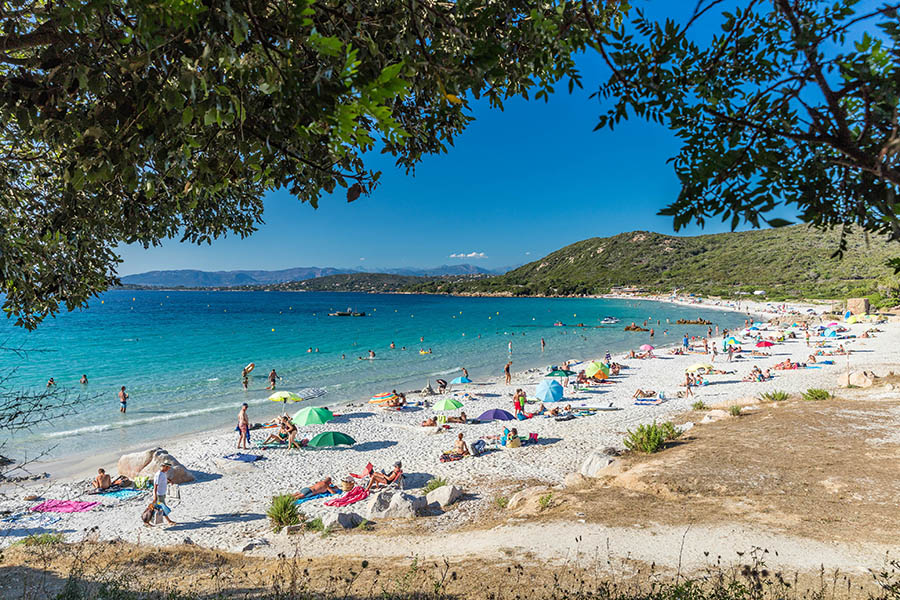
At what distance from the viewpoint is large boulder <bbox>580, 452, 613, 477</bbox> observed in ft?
40.0

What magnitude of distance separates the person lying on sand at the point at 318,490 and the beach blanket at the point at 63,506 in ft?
19.6

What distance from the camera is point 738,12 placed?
10.1 ft

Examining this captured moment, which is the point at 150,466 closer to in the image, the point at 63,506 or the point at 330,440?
the point at 63,506

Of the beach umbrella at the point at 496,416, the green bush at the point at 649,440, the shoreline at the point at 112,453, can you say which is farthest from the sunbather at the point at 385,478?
the shoreline at the point at 112,453

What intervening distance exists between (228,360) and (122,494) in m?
31.2

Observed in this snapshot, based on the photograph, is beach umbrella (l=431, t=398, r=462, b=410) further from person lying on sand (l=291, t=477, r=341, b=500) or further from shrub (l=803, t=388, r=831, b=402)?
shrub (l=803, t=388, r=831, b=402)

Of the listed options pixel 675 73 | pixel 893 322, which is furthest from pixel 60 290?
pixel 893 322

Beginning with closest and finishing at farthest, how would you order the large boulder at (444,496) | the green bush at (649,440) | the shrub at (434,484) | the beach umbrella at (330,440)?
the large boulder at (444,496), the green bush at (649,440), the shrub at (434,484), the beach umbrella at (330,440)

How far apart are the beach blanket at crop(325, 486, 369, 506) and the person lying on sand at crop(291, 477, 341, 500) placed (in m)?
0.78

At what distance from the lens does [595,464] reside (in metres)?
12.4

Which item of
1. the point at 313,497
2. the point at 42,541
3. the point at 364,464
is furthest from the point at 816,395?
the point at 42,541

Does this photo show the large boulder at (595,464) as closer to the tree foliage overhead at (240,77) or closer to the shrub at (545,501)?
the shrub at (545,501)

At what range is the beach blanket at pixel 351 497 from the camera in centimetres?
1299

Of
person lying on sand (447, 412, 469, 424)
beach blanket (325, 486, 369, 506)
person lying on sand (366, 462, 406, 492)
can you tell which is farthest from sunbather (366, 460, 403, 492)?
person lying on sand (447, 412, 469, 424)
